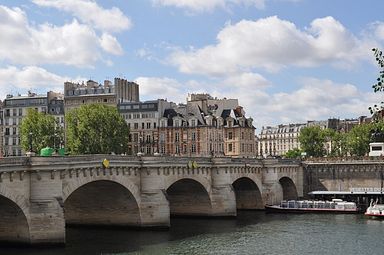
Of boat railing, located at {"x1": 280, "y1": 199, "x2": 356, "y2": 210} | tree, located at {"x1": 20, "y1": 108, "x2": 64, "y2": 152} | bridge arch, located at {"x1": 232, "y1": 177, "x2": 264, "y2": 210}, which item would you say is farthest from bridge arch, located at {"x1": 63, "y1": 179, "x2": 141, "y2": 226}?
tree, located at {"x1": 20, "y1": 108, "x2": 64, "y2": 152}

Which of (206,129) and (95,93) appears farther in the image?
(95,93)

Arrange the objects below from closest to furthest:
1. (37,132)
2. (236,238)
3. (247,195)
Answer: (236,238)
(247,195)
(37,132)

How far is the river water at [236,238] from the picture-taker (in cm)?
4975

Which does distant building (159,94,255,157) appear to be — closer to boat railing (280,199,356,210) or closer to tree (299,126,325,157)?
tree (299,126,325,157)

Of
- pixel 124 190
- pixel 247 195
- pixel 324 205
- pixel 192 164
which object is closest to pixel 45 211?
pixel 124 190

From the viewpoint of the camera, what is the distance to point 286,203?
3278 inches

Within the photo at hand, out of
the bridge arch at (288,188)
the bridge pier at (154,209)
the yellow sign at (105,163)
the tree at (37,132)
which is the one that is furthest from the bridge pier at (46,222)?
the tree at (37,132)

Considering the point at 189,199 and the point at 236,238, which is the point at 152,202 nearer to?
the point at 236,238

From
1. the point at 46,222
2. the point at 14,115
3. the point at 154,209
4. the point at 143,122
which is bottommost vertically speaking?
the point at 46,222

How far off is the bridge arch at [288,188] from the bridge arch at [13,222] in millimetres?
54710

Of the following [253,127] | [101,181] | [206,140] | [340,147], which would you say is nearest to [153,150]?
[206,140]

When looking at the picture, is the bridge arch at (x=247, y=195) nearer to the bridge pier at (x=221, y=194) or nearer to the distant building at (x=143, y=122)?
the bridge pier at (x=221, y=194)

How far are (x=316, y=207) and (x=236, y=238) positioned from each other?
1091 inches

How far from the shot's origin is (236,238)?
57.2 meters
